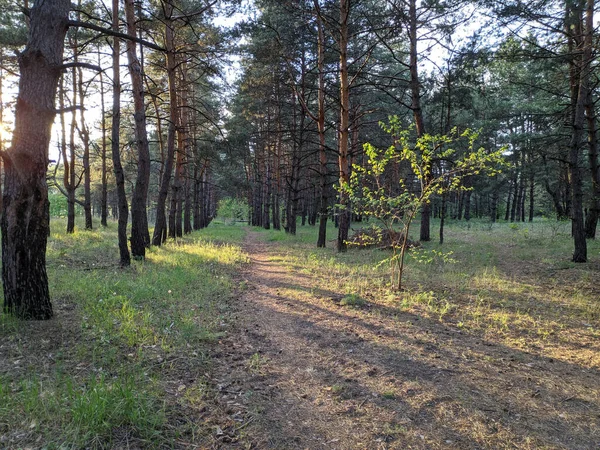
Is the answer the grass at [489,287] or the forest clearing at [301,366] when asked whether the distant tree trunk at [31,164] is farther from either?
the grass at [489,287]

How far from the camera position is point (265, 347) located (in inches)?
179

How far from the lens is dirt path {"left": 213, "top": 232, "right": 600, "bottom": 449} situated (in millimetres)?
2723

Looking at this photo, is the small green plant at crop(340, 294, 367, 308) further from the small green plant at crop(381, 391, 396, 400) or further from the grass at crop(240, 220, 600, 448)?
the small green plant at crop(381, 391, 396, 400)

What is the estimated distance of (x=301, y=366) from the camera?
401cm

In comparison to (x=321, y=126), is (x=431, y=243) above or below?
below

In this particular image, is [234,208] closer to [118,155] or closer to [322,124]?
[322,124]

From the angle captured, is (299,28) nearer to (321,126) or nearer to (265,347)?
(321,126)

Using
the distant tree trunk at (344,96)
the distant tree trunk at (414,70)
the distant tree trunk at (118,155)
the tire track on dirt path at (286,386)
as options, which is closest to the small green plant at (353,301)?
the tire track on dirt path at (286,386)

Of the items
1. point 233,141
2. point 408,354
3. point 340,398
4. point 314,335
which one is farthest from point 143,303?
point 233,141

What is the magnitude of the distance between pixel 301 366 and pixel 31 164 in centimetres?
436

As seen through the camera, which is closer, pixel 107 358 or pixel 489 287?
pixel 107 358

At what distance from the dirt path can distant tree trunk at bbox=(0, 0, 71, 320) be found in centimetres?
281

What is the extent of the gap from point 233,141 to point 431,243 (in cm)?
1006

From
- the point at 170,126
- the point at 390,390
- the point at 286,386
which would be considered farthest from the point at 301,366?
the point at 170,126
